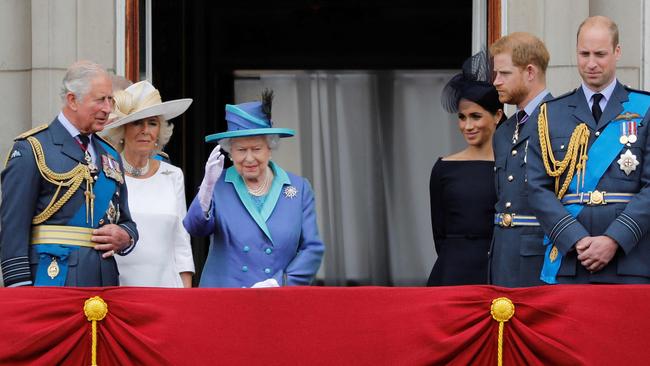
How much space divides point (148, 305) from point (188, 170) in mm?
5059

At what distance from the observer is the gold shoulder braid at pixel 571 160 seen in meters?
5.59

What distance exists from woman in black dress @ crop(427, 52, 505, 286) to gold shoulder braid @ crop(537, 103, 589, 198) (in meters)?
0.75

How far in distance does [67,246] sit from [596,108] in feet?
7.22

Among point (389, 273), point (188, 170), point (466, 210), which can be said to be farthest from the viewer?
point (389, 273)

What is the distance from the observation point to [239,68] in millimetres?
12055

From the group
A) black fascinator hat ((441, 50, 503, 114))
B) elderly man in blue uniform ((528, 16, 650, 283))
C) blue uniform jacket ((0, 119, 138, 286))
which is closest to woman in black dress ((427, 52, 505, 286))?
black fascinator hat ((441, 50, 503, 114))

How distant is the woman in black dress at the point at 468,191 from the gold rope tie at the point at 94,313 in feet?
6.24

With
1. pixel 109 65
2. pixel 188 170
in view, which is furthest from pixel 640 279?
pixel 188 170

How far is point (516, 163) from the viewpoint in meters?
6.00

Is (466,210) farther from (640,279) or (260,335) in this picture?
(260,335)

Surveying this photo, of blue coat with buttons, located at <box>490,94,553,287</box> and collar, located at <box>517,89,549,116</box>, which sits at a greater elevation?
collar, located at <box>517,89,549,116</box>

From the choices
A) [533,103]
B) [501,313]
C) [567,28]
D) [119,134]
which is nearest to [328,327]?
[501,313]

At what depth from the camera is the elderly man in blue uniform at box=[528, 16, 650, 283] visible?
542 cm

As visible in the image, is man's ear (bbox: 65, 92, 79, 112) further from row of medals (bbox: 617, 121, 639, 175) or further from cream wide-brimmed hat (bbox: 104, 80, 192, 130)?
row of medals (bbox: 617, 121, 639, 175)
